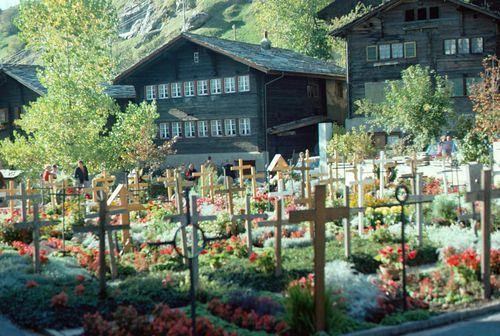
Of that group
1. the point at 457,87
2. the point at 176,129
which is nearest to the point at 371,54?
the point at 457,87

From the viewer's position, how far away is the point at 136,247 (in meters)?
16.7

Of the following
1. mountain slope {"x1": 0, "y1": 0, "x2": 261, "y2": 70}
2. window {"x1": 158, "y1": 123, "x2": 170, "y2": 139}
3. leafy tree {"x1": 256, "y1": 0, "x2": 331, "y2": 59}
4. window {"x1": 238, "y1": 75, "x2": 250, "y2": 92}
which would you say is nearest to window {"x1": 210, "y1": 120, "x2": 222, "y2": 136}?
window {"x1": 238, "y1": 75, "x2": 250, "y2": 92}

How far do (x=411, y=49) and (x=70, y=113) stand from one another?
20.0 m

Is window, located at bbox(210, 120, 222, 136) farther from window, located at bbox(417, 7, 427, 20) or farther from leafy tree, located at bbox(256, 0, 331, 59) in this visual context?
leafy tree, located at bbox(256, 0, 331, 59)

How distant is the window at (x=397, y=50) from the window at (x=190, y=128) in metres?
12.3

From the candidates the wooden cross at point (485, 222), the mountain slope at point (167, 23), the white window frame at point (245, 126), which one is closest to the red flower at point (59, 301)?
the wooden cross at point (485, 222)

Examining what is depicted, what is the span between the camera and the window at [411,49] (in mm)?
42500

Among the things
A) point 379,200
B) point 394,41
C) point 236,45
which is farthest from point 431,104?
point 379,200

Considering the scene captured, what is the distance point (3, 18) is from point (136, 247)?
145224 millimetres

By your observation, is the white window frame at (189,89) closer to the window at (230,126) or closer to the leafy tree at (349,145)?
the window at (230,126)

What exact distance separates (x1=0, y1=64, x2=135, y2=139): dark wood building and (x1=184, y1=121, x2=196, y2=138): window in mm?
4271

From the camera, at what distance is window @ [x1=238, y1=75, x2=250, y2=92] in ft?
139

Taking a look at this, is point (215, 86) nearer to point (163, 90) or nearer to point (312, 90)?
point (163, 90)

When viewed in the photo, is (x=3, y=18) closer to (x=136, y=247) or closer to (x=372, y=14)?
(x=372, y=14)
